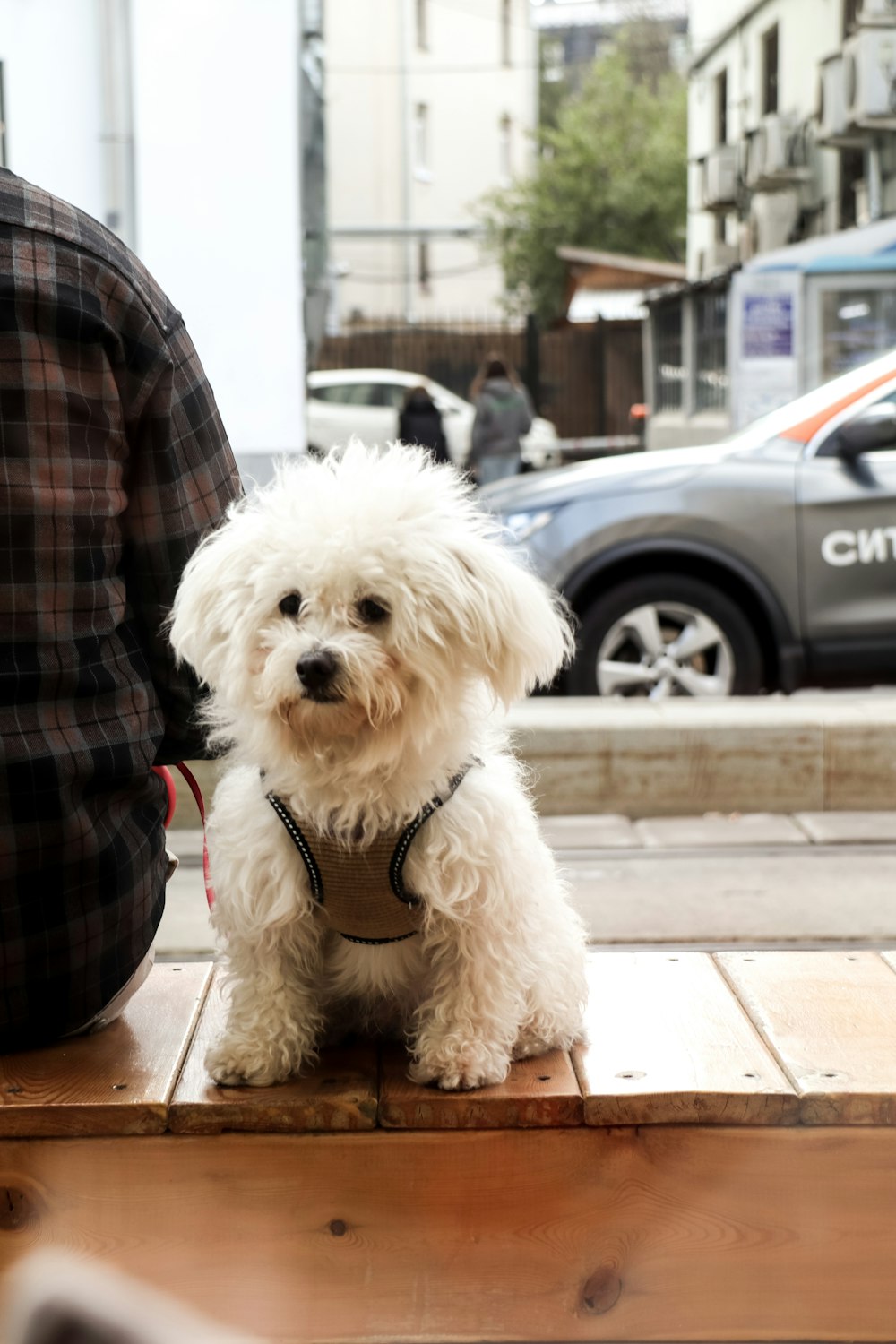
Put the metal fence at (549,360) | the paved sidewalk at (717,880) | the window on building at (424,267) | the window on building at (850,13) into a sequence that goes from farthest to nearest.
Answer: the window on building at (424,267), the metal fence at (549,360), the window on building at (850,13), the paved sidewalk at (717,880)

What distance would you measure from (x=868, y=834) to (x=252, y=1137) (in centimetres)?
385

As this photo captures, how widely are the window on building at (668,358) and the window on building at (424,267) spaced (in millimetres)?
19238

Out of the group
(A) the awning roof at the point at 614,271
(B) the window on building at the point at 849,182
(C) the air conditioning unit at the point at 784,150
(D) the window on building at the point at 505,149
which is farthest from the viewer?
→ (D) the window on building at the point at 505,149

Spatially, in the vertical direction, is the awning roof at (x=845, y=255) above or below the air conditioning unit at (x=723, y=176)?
below

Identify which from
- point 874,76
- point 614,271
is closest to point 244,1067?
point 874,76

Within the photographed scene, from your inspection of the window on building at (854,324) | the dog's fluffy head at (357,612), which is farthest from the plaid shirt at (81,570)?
the window on building at (854,324)

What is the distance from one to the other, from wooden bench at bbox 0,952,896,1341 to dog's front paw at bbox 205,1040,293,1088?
28mm

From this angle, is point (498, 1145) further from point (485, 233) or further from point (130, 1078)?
point (485, 233)

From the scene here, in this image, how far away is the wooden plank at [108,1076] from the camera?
2.37 m

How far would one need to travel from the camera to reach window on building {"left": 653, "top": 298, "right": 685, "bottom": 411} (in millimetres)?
18375

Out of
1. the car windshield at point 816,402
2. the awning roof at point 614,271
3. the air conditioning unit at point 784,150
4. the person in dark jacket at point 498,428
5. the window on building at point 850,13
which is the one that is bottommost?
the car windshield at point 816,402

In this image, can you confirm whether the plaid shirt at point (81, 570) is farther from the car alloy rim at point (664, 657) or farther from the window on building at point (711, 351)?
the window on building at point (711, 351)

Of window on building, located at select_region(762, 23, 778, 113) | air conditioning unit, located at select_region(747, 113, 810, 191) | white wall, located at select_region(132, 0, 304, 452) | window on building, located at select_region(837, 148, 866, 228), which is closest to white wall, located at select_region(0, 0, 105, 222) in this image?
white wall, located at select_region(132, 0, 304, 452)

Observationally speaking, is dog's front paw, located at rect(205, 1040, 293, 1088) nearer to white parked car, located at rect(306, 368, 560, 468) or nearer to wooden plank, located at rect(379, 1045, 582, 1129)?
wooden plank, located at rect(379, 1045, 582, 1129)
